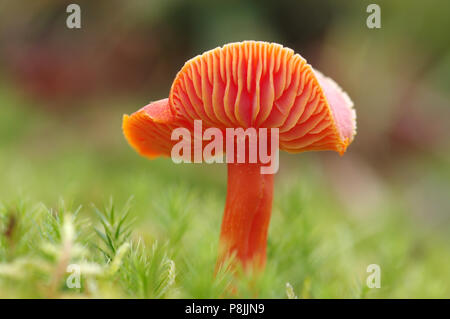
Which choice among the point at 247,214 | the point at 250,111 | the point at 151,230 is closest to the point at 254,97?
the point at 250,111

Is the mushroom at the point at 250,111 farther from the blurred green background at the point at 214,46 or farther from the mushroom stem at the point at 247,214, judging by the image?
the blurred green background at the point at 214,46

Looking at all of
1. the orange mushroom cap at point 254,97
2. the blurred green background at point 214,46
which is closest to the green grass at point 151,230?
the blurred green background at point 214,46

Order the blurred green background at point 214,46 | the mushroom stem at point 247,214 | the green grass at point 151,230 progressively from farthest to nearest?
1. the blurred green background at point 214,46
2. the mushroom stem at point 247,214
3. the green grass at point 151,230

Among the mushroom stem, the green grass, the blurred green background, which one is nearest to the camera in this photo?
the green grass

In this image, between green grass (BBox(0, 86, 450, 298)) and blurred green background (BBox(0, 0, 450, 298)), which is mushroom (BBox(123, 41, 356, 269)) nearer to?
green grass (BBox(0, 86, 450, 298))

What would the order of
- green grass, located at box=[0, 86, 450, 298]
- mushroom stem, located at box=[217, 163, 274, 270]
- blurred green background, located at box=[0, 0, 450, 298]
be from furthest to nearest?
blurred green background, located at box=[0, 0, 450, 298] < mushroom stem, located at box=[217, 163, 274, 270] < green grass, located at box=[0, 86, 450, 298]

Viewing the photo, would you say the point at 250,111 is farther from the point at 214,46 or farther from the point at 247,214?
the point at 214,46

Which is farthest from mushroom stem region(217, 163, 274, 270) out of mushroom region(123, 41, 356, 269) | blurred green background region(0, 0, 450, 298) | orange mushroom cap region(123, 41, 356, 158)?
blurred green background region(0, 0, 450, 298)
